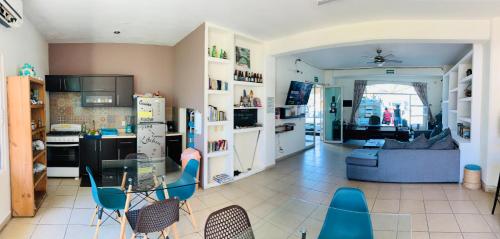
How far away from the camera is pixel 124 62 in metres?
5.66

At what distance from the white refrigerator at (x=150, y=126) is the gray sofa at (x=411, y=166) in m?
3.73

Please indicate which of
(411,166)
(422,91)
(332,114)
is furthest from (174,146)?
(422,91)

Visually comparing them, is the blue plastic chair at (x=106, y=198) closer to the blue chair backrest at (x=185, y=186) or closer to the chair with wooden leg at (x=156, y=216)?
the blue chair backrest at (x=185, y=186)

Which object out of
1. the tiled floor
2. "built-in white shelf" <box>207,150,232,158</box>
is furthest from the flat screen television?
"built-in white shelf" <box>207,150,232,158</box>

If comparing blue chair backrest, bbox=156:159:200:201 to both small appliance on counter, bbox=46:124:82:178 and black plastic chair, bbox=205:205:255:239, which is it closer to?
black plastic chair, bbox=205:205:255:239

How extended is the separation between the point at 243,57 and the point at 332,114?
5621mm

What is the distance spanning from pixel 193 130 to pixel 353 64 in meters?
5.75

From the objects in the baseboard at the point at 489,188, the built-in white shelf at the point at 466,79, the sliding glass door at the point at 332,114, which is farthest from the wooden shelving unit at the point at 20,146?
the sliding glass door at the point at 332,114

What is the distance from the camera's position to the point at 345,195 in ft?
7.38

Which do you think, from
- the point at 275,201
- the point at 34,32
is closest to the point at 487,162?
the point at 275,201

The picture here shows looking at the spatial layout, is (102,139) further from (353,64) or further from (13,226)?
(353,64)

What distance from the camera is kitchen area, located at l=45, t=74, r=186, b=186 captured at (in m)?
4.92

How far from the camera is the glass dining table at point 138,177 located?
2.64 m

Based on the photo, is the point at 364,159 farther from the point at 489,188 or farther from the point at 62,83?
the point at 62,83
